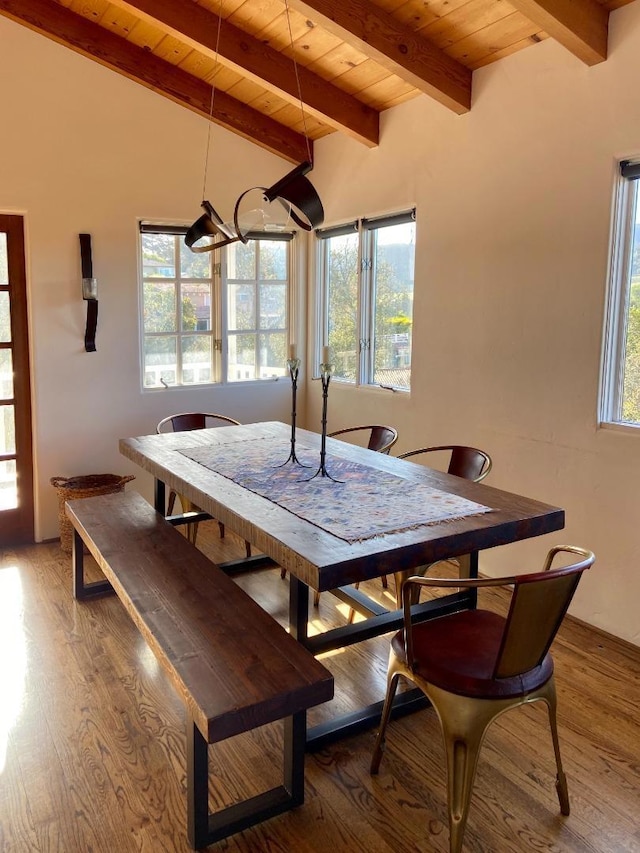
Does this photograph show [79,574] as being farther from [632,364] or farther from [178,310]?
[632,364]

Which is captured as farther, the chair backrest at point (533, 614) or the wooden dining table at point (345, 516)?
the wooden dining table at point (345, 516)

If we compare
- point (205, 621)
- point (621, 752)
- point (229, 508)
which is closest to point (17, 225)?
point (229, 508)

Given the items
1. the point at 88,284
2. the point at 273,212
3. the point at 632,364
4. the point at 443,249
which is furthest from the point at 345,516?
the point at 88,284

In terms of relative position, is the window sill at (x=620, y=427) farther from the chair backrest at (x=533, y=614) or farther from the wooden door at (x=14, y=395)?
the wooden door at (x=14, y=395)

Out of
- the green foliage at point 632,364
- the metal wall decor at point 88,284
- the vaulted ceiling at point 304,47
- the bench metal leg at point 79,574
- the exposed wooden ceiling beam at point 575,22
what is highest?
the vaulted ceiling at point 304,47

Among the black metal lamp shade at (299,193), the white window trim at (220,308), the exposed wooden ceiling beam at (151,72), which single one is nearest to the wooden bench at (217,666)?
the black metal lamp shade at (299,193)

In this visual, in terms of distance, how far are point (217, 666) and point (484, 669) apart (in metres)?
0.71

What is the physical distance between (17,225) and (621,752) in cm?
390

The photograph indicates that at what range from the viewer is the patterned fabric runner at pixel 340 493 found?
207 centimetres

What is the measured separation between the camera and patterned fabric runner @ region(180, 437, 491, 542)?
6.78 feet

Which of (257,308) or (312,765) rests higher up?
(257,308)

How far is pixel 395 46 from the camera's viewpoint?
3.12 m

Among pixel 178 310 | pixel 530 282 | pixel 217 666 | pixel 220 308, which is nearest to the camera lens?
pixel 217 666

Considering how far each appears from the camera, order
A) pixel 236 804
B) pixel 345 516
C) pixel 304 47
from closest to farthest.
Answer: pixel 236 804, pixel 345 516, pixel 304 47
